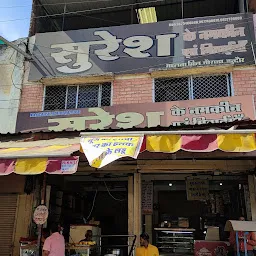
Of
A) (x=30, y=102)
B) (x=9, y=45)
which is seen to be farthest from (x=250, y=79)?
(x=9, y=45)

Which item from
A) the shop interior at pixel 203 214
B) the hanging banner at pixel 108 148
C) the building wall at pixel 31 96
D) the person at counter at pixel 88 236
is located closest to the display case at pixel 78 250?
the person at counter at pixel 88 236

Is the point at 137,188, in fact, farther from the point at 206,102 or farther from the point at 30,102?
the point at 30,102

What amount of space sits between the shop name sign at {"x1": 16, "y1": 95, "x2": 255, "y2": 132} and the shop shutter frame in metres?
2.57

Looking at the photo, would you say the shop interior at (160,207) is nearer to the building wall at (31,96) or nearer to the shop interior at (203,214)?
the shop interior at (203,214)

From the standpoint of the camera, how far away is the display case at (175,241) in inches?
416

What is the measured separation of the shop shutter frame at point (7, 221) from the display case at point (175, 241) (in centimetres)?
448

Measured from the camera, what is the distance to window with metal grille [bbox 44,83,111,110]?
11812mm

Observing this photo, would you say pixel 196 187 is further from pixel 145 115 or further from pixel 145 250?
pixel 145 250

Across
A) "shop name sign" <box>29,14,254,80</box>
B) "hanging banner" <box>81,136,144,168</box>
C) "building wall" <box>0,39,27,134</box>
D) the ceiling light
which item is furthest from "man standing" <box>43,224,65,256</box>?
the ceiling light

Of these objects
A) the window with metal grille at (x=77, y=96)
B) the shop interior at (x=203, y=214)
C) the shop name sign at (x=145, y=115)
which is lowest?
the shop interior at (x=203, y=214)

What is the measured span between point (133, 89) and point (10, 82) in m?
4.66

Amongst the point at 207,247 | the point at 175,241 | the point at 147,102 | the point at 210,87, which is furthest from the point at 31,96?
the point at 207,247

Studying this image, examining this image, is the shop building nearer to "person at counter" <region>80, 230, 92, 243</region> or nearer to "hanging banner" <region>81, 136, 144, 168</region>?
"person at counter" <region>80, 230, 92, 243</region>

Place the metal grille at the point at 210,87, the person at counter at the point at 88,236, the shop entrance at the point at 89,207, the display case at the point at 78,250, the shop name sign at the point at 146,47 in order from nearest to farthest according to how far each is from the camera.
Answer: the display case at the point at 78,250 → the person at counter at the point at 88,236 → the shop entrance at the point at 89,207 → the metal grille at the point at 210,87 → the shop name sign at the point at 146,47
